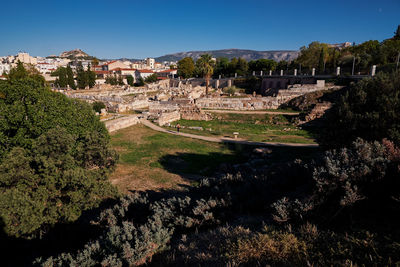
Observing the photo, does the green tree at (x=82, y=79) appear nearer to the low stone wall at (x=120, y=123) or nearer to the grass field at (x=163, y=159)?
the low stone wall at (x=120, y=123)

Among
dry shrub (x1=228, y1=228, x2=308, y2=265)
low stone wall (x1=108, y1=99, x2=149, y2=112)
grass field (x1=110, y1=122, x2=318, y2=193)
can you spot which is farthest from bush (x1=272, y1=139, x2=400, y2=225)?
low stone wall (x1=108, y1=99, x2=149, y2=112)

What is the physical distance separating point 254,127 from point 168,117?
38.6ft

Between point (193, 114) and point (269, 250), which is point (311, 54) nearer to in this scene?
point (193, 114)

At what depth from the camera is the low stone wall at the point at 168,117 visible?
2956 cm

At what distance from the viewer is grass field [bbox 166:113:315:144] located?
24141 mm

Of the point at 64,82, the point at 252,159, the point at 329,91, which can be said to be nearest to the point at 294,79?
the point at 329,91

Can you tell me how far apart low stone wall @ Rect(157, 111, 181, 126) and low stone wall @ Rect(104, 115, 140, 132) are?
10.6 feet

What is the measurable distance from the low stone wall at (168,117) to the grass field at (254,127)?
1.13m

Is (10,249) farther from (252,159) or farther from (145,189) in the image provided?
(252,159)

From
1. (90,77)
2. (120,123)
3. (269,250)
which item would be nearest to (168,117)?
(120,123)

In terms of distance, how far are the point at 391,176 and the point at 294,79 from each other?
48.7 m

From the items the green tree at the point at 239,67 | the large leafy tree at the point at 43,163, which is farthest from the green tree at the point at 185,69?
the large leafy tree at the point at 43,163

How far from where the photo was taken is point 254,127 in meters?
28.9

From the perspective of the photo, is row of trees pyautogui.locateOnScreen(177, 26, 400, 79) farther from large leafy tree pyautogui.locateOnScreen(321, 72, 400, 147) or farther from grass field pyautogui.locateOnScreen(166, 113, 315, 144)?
large leafy tree pyautogui.locateOnScreen(321, 72, 400, 147)
